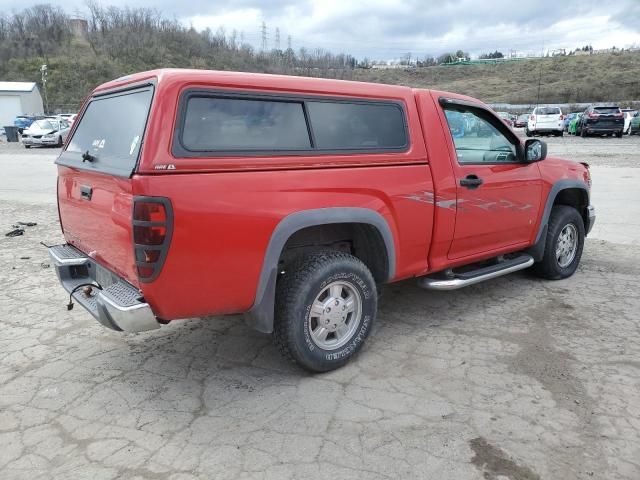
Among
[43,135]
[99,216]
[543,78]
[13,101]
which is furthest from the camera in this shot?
[543,78]

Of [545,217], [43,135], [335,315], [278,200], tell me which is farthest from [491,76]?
[278,200]

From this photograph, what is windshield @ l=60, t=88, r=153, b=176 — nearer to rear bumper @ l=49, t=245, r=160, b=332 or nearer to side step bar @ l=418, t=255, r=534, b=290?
rear bumper @ l=49, t=245, r=160, b=332

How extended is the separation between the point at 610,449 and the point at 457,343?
140 centimetres

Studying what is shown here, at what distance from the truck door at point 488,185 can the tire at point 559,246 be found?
40 cm

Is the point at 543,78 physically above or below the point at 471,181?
above

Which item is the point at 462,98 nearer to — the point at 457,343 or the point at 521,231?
the point at 521,231

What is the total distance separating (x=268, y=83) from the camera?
3178 mm

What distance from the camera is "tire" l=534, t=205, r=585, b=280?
5.20 metres

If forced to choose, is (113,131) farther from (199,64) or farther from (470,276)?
(199,64)

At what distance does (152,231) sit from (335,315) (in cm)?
138

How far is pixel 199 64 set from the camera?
85250 mm

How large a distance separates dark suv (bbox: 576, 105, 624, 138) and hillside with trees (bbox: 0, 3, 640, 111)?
3606 centimetres

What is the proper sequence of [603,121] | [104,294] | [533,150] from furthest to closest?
[603,121]
[533,150]
[104,294]

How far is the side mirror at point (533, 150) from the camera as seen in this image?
4648 mm
